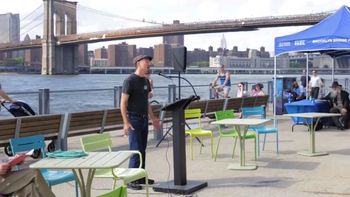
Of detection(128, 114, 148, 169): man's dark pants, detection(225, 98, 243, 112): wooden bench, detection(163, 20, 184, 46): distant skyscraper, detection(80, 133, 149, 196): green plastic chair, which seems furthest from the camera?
detection(163, 20, 184, 46): distant skyscraper

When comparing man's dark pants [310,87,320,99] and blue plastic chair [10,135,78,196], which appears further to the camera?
man's dark pants [310,87,320,99]

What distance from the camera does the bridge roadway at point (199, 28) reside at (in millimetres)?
41062

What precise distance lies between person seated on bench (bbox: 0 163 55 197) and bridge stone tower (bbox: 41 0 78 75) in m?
49.7

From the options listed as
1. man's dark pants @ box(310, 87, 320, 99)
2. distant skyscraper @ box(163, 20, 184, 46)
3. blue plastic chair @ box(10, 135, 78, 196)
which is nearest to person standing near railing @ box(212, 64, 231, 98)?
man's dark pants @ box(310, 87, 320, 99)

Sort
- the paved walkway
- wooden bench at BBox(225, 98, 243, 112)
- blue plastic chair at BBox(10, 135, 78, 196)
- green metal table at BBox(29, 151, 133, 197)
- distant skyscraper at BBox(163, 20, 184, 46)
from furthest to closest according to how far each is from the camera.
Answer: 1. distant skyscraper at BBox(163, 20, 184, 46)
2. wooden bench at BBox(225, 98, 243, 112)
3. the paved walkway
4. blue plastic chair at BBox(10, 135, 78, 196)
5. green metal table at BBox(29, 151, 133, 197)

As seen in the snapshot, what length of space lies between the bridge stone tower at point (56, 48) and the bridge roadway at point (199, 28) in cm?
499

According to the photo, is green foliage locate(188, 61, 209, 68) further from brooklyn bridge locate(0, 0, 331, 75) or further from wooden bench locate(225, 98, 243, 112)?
wooden bench locate(225, 98, 243, 112)

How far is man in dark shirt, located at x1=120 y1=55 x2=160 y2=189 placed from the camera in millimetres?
5914

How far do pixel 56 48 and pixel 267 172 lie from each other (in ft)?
162

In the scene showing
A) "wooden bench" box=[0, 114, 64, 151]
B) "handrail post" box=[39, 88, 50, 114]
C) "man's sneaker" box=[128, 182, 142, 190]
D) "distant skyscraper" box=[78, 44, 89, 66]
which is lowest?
"man's sneaker" box=[128, 182, 142, 190]

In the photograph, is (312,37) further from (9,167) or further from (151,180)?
(9,167)

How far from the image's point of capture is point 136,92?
5.97 meters

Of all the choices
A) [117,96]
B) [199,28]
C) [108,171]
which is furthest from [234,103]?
[199,28]

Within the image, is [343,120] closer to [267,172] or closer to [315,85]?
[267,172]
